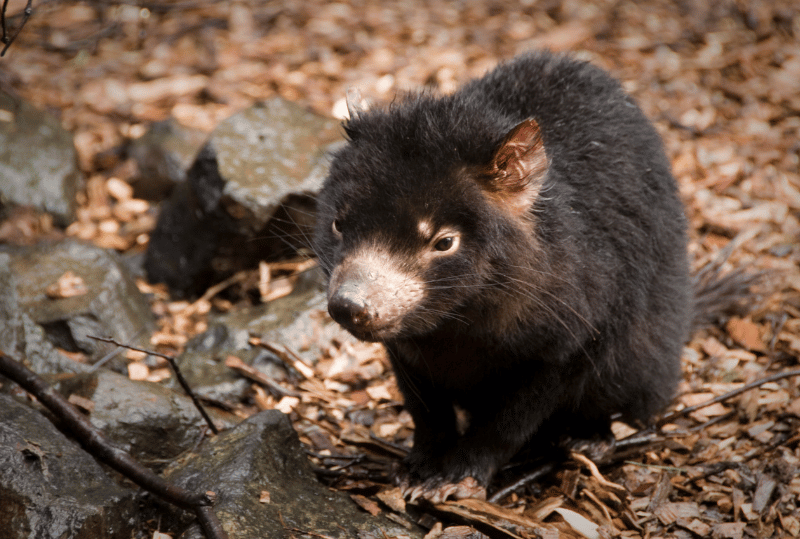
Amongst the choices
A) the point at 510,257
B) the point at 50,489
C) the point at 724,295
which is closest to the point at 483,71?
the point at 724,295

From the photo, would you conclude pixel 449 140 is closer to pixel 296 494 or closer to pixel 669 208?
pixel 669 208

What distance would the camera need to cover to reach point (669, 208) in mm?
3367

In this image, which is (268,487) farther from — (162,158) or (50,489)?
(162,158)

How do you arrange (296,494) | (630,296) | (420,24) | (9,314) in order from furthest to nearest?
(420,24)
(9,314)
(630,296)
(296,494)

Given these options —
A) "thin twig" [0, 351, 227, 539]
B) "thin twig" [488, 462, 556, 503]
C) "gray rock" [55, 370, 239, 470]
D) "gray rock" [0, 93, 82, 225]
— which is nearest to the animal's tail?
"thin twig" [488, 462, 556, 503]

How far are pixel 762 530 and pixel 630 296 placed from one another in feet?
3.67

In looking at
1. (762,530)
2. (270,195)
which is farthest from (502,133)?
(270,195)

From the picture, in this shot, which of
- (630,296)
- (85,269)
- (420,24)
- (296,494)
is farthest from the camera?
(420,24)

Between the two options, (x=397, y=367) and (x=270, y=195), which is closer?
(x=397, y=367)

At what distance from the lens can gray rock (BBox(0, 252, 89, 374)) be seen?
3.86m

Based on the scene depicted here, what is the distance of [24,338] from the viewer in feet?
12.8

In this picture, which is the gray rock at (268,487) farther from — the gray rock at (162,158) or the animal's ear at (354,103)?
the gray rock at (162,158)

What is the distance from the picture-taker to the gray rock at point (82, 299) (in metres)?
4.11

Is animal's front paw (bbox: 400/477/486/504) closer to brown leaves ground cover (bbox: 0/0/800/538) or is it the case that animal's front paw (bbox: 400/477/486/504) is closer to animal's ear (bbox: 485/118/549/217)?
brown leaves ground cover (bbox: 0/0/800/538)
